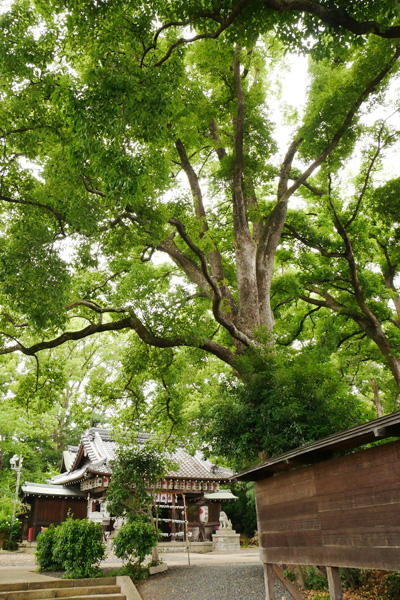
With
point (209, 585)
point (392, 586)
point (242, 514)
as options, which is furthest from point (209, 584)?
point (242, 514)

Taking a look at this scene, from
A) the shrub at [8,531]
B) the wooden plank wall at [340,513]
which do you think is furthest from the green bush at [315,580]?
the shrub at [8,531]

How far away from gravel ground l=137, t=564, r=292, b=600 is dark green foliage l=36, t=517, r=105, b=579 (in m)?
1.35

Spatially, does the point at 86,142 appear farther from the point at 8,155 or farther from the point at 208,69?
the point at 208,69

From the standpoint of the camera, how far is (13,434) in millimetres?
24453

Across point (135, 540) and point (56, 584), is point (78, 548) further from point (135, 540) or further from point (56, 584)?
point (135, 540)

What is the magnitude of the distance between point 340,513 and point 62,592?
6.91 meters

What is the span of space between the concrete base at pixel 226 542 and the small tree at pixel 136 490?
30.1 feet

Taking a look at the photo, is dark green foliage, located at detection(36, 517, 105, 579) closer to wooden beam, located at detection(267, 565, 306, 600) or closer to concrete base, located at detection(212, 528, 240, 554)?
wooden beam, located at detection(267, 565, 306, 600)

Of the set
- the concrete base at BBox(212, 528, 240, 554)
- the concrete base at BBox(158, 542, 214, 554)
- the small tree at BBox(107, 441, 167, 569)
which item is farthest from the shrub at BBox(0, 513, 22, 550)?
the small tree at BBox(107, 441, 167, 569)

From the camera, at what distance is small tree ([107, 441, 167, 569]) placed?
1092 centimetres

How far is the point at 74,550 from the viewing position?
1027 cm

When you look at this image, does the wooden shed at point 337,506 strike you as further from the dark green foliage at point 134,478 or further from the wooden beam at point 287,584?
the dark green foliage at point 134,478

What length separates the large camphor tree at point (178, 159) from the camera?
673cm

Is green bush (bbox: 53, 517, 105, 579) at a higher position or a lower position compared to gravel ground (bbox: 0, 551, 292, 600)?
higher
